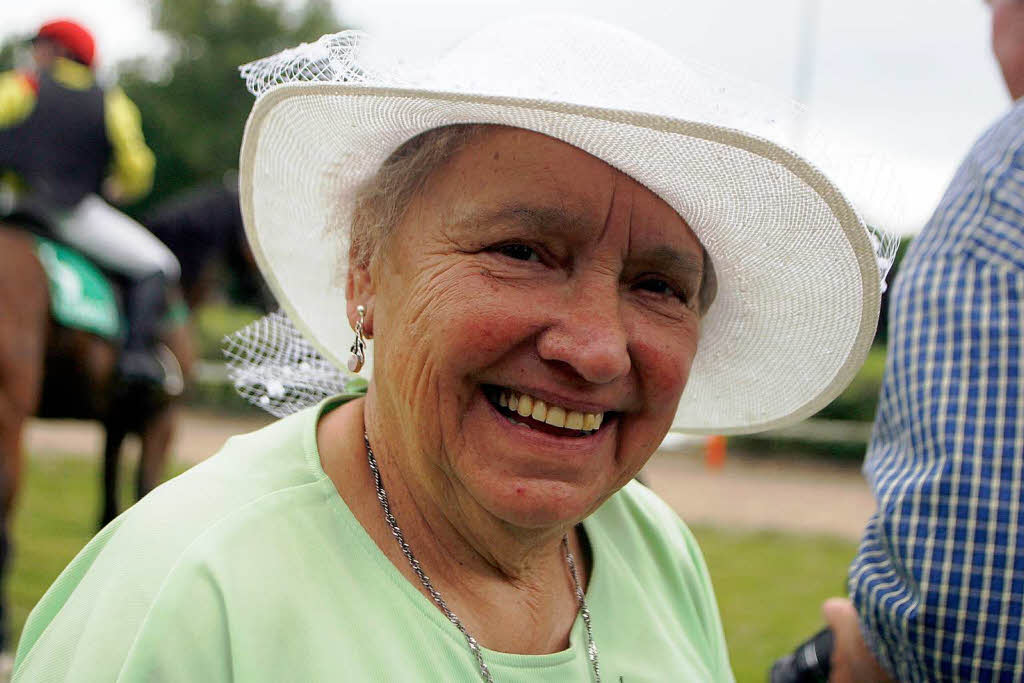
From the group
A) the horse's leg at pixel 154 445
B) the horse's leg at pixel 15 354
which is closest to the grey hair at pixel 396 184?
the horse's leg at pixel 15 354

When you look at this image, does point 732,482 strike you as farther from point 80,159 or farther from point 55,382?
point 80,159

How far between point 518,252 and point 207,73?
131ft

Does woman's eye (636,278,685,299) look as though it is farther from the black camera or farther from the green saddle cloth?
the green saddle cloth

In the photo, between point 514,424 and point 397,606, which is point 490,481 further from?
Answer: point 397,606

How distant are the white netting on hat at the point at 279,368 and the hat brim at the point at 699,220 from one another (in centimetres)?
14

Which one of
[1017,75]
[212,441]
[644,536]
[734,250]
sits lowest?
[212,441]

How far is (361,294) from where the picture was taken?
71.3 inches

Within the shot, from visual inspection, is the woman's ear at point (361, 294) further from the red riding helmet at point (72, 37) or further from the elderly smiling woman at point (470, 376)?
the red riding helmet at point (72, 37)

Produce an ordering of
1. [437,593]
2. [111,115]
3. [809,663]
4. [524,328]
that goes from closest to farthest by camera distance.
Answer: [524,328] < [437,593] < [809,663] < [111,115]

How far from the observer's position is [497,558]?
175cm

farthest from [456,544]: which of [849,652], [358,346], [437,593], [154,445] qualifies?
[154,445]

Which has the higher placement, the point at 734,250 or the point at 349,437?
the point at 734,250

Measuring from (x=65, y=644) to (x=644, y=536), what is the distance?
3.87 ft

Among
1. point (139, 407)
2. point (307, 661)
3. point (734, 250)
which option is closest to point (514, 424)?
point (307, 661)
